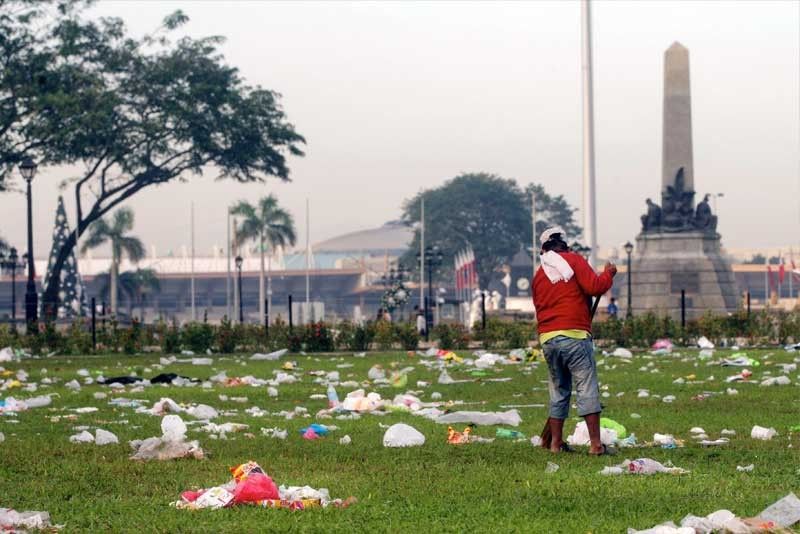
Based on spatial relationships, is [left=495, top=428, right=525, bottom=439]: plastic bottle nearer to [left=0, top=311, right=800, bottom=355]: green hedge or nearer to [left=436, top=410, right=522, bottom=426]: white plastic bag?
[left=436, top=410, right=522, bottom=426]: white plastic bag

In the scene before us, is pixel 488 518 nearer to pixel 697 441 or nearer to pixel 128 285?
pixel 697 441

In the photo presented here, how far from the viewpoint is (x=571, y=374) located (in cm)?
1186

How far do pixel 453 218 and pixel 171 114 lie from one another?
7435 centimetres

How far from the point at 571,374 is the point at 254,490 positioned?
3658mm

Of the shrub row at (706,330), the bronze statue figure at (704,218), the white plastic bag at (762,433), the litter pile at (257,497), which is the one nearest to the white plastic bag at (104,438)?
the litter pile at (257,497)

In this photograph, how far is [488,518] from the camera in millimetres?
8352

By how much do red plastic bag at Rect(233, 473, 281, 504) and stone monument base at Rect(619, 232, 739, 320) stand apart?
1867 inches

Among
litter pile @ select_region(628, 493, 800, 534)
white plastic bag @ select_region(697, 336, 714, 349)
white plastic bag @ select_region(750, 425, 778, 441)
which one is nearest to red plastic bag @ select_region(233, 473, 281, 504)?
litter pile @ select_region(628, 493, 800, 534)

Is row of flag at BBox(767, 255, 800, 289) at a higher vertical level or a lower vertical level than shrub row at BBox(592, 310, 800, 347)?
higher

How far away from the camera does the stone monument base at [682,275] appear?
56469 mm

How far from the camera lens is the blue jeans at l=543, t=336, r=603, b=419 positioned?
11.5 meters

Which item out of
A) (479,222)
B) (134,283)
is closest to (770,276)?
(479,222)

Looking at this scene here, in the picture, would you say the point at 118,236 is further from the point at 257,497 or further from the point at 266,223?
the point at 257,497

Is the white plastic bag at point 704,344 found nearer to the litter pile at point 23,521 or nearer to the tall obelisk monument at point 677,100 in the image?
the tall obelisk monument at point 677,100
